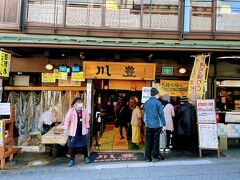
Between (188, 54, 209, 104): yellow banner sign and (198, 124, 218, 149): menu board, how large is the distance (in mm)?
993

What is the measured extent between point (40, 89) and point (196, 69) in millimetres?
6259

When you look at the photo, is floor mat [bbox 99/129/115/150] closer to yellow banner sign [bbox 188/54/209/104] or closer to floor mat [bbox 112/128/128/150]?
floor mat [bbox 112/128/128/150]

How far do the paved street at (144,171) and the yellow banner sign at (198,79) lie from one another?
7.36 feet

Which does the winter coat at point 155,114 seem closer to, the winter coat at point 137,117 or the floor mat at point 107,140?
the winter coat at point 137,117

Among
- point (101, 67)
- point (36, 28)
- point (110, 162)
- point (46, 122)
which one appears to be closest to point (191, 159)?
point (110, 162)

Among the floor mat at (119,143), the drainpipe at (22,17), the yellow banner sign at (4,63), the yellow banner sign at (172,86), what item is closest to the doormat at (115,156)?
the floor mat at (119,143)

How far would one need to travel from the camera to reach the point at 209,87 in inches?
372

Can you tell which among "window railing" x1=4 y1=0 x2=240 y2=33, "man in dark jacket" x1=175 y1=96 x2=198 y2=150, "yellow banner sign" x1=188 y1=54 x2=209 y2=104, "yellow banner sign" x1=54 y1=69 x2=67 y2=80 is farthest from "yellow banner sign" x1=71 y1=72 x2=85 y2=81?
"yellow banner sign" x1=188 y1=54 x2=209 y2=104

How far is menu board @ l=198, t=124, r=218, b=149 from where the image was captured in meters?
7.52

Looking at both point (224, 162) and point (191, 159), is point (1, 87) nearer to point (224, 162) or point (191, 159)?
point (191, 159)

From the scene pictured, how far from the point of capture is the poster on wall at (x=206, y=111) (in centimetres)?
770

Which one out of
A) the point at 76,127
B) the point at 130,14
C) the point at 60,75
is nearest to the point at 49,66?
the point at 60,75

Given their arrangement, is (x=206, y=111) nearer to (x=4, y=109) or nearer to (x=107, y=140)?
(x=107, y=140)

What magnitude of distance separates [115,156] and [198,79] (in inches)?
159
